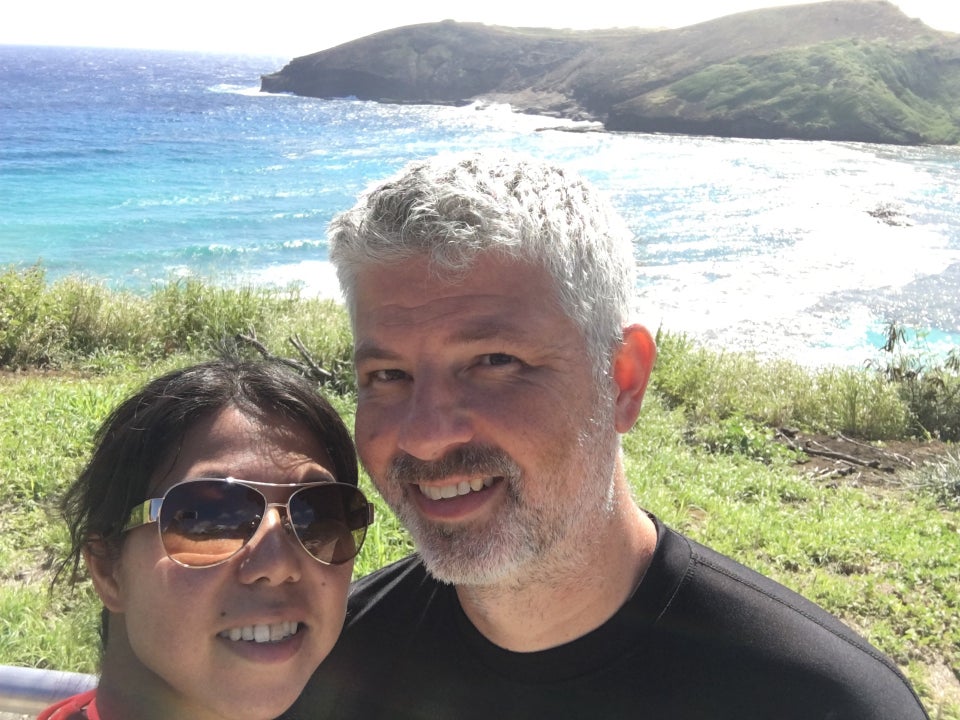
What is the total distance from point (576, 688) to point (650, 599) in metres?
0.27

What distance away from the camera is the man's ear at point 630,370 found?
2.20 meters

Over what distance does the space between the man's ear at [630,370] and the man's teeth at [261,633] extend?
0.95 meters

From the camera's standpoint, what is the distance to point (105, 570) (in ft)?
6.29

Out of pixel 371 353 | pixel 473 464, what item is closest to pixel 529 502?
pixel 473 464

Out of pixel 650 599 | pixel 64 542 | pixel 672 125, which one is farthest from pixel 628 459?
pixel 672 125

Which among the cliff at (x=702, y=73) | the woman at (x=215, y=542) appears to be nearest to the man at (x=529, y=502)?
the woman at (x=215, y=542)

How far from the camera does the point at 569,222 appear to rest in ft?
6.73

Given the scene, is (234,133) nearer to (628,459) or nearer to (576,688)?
(628,459)

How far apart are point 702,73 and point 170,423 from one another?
325 ft

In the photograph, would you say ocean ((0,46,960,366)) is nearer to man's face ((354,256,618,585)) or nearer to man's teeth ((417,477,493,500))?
man's face ((354,256,618,585))

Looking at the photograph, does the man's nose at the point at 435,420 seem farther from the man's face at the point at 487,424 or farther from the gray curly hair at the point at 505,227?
the gray curly hair at the point at 505,227

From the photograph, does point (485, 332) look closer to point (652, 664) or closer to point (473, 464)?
point (473, 464)

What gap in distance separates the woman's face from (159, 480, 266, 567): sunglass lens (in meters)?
0.02

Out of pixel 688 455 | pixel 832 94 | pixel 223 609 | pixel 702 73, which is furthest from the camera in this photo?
pixel 702 73
